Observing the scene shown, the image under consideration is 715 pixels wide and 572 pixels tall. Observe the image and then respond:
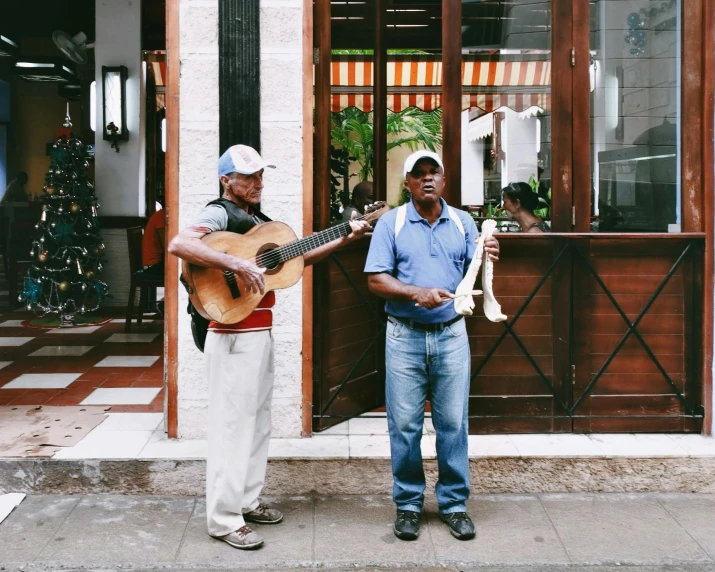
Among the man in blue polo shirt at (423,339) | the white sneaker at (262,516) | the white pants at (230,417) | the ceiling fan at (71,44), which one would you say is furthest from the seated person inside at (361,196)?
the ceiling fan at (71,44)

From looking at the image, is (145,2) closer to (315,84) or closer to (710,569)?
(315,84)

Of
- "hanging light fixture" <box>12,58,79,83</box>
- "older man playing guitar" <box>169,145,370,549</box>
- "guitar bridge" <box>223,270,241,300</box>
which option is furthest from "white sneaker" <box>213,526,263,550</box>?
"hanging light fixture" <box>12,58,79,83</box>

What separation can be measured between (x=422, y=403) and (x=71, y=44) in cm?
1032

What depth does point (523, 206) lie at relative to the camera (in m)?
5.46

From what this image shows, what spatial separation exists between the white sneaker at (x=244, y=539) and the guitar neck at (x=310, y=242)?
139cm

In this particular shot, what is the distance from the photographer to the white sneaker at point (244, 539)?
4.03 meters

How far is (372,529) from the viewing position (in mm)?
4328

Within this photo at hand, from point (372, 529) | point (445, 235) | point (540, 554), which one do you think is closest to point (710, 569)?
point (540, 554)

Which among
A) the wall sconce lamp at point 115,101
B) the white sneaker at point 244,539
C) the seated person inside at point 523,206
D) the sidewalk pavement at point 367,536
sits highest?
the wall sconce lamp at point 115,101

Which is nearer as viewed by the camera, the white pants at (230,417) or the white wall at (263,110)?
the white pants at (230,417)

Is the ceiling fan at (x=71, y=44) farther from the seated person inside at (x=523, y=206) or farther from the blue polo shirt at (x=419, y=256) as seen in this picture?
the blue polo shirt at (x=419, y=256)

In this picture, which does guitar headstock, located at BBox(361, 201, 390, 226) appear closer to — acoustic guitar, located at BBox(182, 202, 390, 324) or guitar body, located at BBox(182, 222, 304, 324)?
acoustic guitar, located at BBox(182, 202, 390, 324)

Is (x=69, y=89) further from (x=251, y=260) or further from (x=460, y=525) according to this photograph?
(x=460, y=525)

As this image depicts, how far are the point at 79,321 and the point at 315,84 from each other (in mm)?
6152
